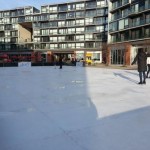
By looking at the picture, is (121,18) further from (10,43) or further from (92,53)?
(10,43)

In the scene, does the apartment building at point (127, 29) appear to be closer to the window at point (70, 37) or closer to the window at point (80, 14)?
the window at point (80, 14)

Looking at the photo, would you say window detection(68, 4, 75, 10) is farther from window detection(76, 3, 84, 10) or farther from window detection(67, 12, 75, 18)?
window detection(67, 12, 75, 18)

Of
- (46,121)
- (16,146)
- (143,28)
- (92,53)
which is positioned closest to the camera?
(16,146)

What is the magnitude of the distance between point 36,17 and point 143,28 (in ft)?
143

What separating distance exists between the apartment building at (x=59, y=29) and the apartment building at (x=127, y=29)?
1396 centimetres

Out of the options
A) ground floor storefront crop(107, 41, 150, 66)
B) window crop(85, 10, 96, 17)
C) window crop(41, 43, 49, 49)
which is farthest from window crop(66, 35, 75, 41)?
ground floor storefront crop(107, 41, 150, 66)

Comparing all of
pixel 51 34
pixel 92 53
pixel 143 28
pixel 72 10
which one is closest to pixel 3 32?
pixel 51 34

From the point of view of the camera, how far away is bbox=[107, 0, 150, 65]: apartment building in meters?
40.5

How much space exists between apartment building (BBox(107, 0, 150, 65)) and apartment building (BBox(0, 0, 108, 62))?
549 inches

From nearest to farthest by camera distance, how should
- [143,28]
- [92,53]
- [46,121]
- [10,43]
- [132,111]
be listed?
[46,121] < [132,111] < [143,28] < [92,53] < [10,43]

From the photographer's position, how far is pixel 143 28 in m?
40.8

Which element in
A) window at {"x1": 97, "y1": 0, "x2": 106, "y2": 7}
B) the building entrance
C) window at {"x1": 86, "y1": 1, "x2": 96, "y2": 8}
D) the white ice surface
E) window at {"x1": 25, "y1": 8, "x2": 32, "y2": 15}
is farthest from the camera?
window at {"x1": 25, "y1": 8, "x2": 32, "y2": 15}

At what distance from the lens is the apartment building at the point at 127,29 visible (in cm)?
4053

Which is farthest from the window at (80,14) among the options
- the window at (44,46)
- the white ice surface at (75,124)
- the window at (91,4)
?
the white ice surface at (75,124)
